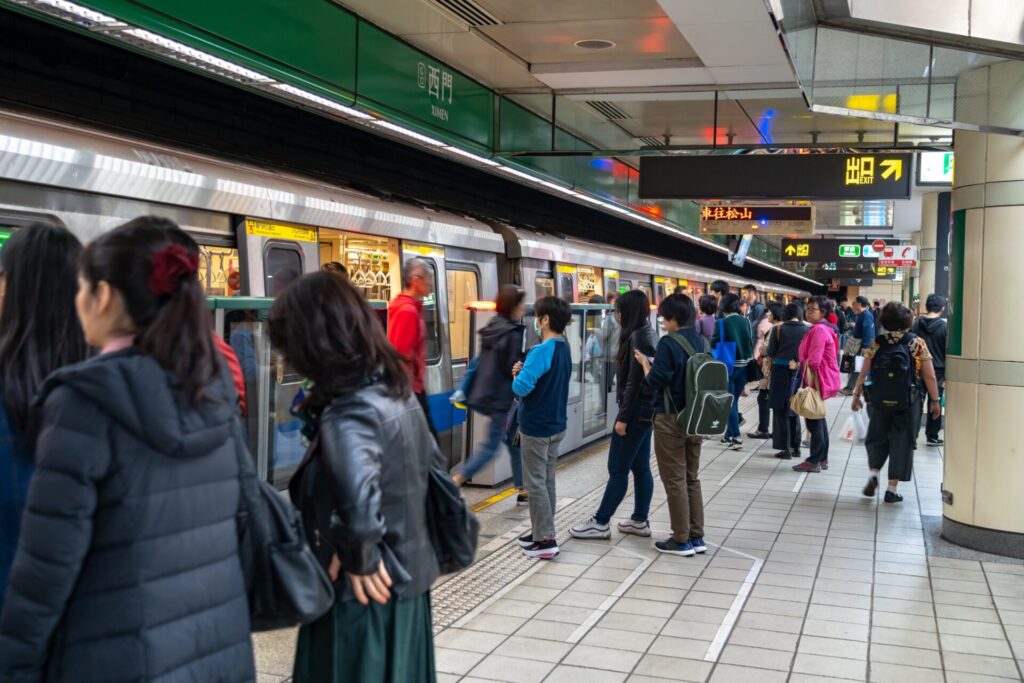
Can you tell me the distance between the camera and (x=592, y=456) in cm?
1048

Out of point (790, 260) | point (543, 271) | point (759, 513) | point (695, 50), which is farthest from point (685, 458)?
point (790, 260)

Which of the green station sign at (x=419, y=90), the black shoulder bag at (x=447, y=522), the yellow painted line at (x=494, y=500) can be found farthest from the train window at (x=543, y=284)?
the black shoulder bag at (x=447, y=522)

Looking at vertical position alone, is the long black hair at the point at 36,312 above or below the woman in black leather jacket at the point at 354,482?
above

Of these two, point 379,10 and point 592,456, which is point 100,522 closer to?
point 379,10

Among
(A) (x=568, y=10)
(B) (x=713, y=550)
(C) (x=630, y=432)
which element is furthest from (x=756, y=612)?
(A) (x=568, y=10)

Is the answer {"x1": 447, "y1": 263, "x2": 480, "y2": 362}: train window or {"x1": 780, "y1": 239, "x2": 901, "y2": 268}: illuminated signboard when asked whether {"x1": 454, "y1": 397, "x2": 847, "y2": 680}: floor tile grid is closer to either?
{"x1": 447, "y1": 263, "x2": 480, "y2": 362}: train window

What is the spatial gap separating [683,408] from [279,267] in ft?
9.09

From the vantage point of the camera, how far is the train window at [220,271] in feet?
19.5

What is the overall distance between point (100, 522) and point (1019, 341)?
606 cm

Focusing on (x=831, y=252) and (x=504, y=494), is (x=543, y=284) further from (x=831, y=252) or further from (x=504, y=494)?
(x=831, y=252)

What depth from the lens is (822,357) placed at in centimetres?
970

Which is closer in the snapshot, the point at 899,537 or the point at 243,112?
the point at 899,537

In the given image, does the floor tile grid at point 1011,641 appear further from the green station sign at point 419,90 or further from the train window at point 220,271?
the green station sign at point 419,90

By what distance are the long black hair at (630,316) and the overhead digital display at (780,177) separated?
10.5ft
